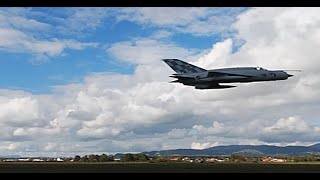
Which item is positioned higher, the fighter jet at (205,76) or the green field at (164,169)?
the fighter jet at (205,76)

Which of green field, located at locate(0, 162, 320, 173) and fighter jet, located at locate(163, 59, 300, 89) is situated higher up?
fighter jet, located at locate(163, 59, 300, 89)

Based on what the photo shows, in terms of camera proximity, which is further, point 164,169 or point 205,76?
point 164,169
